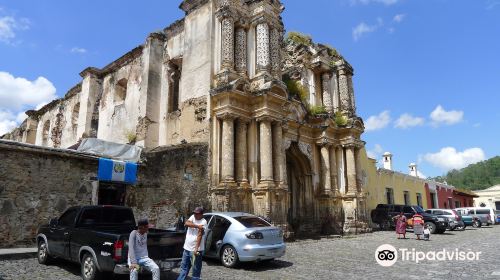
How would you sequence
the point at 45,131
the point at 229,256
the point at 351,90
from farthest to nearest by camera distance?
the point at 45,131
the point at 351,90
the point at 229,256

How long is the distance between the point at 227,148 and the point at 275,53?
19.5 feet

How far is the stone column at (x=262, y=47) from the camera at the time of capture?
57.4 ft

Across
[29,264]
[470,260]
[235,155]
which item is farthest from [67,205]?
[470,260]

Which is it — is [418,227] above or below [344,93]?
below

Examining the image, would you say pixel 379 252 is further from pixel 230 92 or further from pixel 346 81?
pixel 346 81

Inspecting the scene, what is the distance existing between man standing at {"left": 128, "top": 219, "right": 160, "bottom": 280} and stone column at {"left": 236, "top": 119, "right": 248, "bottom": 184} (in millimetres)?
9502

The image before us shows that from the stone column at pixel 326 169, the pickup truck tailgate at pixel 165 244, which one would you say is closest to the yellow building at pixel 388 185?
the stone column at pixel 326 169

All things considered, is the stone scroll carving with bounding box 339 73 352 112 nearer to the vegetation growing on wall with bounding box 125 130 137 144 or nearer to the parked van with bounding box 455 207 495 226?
the vegetation growing on wall with bounding box 125 130 137 144

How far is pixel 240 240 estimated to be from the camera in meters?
9.59

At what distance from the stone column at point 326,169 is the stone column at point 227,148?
23.5ft

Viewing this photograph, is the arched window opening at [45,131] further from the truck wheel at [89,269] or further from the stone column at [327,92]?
the truck wheel at [89,269]

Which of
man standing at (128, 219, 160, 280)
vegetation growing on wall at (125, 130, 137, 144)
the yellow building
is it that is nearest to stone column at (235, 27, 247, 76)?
vegetation growing on wall at (125, 130, 137, 144)

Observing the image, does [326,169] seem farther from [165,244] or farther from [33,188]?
[165,244]

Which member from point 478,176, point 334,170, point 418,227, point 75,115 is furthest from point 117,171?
point 478,176
